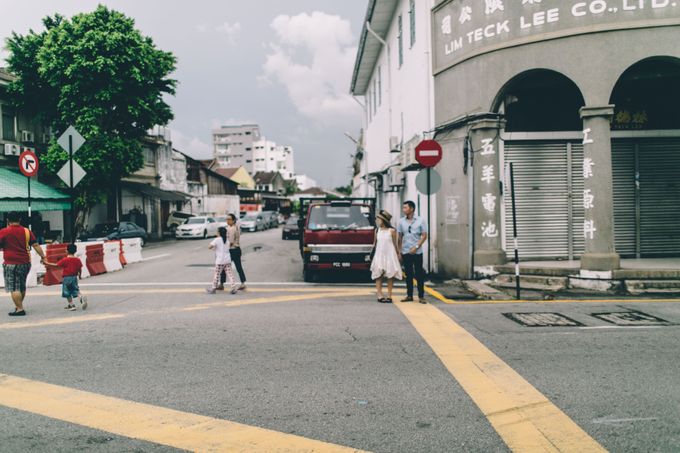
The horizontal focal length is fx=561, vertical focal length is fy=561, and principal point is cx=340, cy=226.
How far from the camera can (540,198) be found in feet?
44.8

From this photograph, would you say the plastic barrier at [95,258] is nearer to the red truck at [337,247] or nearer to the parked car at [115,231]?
the red truck at [337,247]

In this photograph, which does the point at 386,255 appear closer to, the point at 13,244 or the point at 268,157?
the point at 13,244

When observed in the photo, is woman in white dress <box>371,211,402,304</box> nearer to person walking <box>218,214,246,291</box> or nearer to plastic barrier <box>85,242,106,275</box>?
person walking <box>218,214,246,291</box>

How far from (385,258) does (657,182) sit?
8.08 m

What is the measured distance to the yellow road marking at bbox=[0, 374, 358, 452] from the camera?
400cm

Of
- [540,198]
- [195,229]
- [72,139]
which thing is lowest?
[195,229]

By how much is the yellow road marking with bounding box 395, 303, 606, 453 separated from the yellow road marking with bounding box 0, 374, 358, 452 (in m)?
1.34

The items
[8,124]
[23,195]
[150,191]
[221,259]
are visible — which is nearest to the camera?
[221,259]

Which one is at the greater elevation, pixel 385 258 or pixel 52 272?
pixel 385 258

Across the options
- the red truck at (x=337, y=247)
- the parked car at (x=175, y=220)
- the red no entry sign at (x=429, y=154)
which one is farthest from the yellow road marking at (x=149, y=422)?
the parked car at (x=175, y=220)

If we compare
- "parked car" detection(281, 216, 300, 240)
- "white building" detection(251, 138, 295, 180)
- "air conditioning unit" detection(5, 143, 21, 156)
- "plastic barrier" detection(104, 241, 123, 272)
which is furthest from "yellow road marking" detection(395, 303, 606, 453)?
"white building" detection(251, 138, 295, 180)

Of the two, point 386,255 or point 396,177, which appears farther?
point 396,177

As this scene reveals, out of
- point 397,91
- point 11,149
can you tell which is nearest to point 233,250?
point 397,91

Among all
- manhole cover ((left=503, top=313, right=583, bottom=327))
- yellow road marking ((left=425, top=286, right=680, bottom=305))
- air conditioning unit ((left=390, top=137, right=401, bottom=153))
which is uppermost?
air conditioning unit ((left=390, top=137, right=401, bottom=153))
